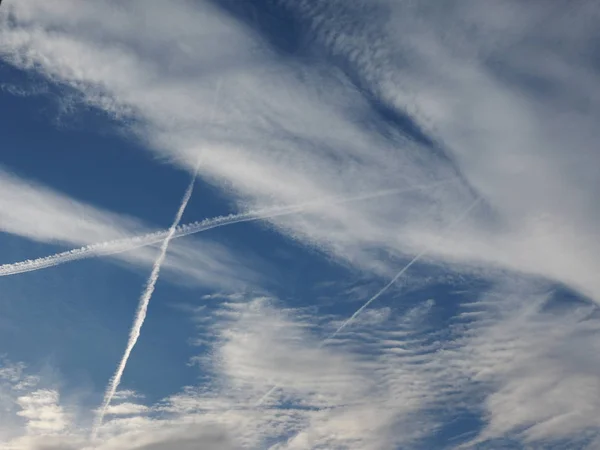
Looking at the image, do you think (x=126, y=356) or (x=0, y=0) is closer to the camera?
(x=0, y=0)

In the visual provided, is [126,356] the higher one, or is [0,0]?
[0,0]

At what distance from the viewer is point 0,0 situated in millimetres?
45812

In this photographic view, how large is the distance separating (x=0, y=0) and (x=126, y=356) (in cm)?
7286

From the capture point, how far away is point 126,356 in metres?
88.9
